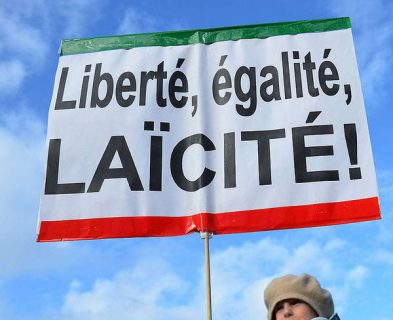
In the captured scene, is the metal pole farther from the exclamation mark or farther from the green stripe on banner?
the green stripe on banner

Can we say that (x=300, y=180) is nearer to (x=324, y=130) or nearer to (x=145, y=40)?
(x=324, y=130)

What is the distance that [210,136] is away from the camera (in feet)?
15.5

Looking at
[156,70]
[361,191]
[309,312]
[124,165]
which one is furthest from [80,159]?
[309,312]

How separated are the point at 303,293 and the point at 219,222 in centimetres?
163

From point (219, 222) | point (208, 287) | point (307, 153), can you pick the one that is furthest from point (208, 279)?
point (307, 153)

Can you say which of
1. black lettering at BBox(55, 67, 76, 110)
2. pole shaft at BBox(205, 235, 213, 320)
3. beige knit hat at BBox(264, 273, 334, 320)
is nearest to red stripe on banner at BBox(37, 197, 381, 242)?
pole shaft at BBox(205, 235, 213, 320)

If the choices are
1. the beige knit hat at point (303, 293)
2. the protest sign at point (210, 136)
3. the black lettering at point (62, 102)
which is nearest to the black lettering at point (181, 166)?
the protest sign at point (210, 136)

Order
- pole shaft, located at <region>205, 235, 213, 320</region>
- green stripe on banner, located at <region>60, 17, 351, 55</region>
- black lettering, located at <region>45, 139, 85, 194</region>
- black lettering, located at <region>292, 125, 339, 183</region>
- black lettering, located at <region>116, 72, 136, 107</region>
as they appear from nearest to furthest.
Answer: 1. pole shaft, located at <region>205, 235, 213, 320</region>
2. black lettering, located at <region>292, 125, 339, 183</region>
3. black lettering, located at <region>45, 139, 85, 194</region>
4. black lettering, located at <region>116, 72, 136, 107</region>
5. green stripe on banner, located at <region>60, 17, 351, 55</region>

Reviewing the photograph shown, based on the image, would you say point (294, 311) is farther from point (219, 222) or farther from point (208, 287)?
point (219, 222)

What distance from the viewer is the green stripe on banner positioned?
17.2 feet

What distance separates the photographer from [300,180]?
4504mm

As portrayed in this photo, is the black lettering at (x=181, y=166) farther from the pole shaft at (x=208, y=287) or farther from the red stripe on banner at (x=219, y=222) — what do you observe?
the pole shaft at (x=208, y=287)

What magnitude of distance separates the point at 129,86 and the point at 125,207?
113 centimetres

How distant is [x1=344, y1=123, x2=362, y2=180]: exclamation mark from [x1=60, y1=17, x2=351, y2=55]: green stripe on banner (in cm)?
106
